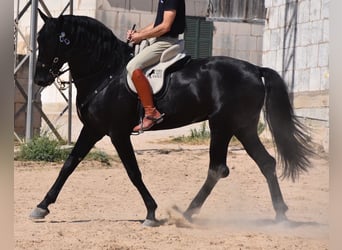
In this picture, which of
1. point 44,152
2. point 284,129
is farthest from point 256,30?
point 284,129

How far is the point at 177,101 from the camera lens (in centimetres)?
623

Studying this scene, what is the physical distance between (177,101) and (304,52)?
18.0 feet

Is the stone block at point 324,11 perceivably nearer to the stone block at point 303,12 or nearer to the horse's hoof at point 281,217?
the stone block at point 303,12

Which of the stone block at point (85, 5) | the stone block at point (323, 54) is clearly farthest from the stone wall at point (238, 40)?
the stone block at point (323, 54)

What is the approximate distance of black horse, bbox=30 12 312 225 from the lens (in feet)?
20.5

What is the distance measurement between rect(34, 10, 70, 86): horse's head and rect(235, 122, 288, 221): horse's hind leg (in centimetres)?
173

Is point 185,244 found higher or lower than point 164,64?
lower

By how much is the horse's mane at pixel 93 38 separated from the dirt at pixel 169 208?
148 cm

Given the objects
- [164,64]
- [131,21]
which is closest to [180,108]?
[164,64]

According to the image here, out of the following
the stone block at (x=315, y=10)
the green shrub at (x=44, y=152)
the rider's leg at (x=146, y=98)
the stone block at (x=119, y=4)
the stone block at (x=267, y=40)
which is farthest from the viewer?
the stone block at (x=119, y=4)

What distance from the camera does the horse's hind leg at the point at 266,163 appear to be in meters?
6.36

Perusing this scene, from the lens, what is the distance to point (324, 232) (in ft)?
20.1

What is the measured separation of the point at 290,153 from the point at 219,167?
0.67 m

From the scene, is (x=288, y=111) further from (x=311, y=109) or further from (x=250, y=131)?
(x=311, y=109)
